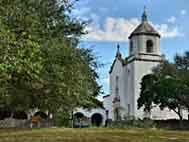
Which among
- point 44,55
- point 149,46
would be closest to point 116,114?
point 149,46

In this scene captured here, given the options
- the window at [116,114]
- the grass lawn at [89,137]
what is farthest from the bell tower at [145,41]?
the grass lawn at [89,137]

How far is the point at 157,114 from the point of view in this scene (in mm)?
61156

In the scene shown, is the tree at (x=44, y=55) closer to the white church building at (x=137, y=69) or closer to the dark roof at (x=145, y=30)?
the white church building at (x=137, y=69)

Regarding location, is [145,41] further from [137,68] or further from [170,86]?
[170,86]

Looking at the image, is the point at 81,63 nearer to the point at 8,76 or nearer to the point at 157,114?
the point at 8,76

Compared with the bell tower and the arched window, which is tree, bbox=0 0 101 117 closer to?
the bell tower

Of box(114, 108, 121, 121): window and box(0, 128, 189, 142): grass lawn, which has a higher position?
box(114, 108, 121, 121): window

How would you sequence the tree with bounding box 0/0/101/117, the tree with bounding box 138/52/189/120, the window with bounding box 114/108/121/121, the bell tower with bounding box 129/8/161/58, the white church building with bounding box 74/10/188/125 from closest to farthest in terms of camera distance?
the tree with bounding box 0/0/101/117
the tree with bounding box 138/52/189/120
the white church building with bounding box 74/10/188/125
the bell tower with bounding box 129/8/161/58
the window with bounding box 114/108/121/121

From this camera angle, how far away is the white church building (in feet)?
204

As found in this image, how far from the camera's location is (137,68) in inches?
2542

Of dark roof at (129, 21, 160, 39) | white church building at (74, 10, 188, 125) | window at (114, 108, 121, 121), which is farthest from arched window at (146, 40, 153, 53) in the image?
window at (114, 108, 121, 121)

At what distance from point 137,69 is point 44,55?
51537 millimetres

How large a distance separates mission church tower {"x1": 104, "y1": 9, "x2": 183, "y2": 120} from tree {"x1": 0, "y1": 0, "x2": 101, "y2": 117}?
44.2 metres

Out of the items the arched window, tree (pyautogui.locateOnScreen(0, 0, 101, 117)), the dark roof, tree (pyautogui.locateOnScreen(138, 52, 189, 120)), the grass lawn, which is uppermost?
the dark roof
